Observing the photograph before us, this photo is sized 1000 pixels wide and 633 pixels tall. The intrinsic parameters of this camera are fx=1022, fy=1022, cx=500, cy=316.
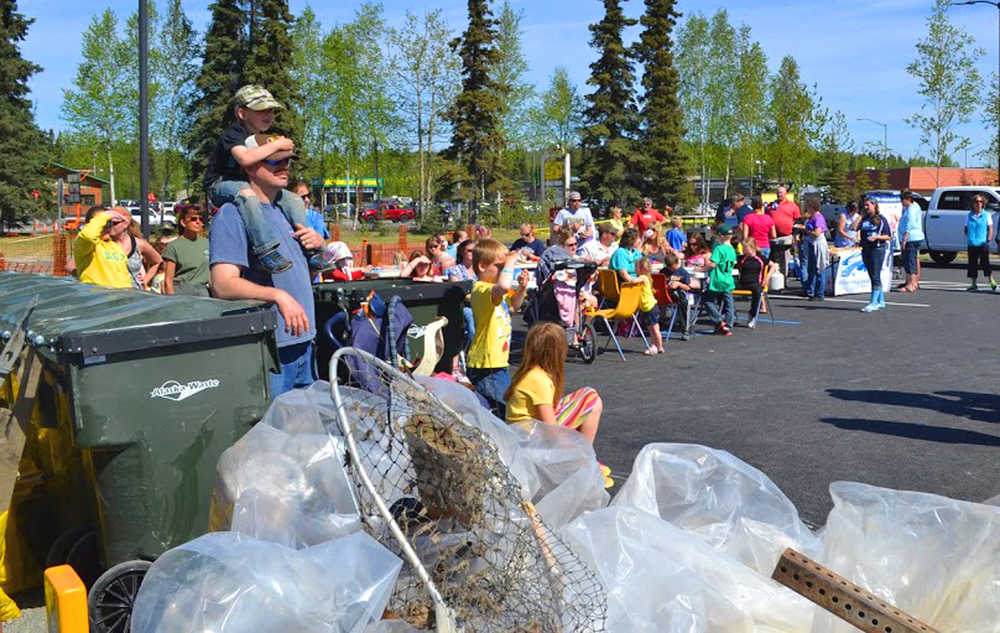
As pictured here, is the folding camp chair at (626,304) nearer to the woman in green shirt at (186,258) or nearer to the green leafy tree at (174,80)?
the woman in green shirt at (186,258)

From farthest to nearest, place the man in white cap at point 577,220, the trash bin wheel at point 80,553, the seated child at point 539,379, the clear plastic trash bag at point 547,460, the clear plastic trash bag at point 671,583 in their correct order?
the man in white cap at point 577,220
the seated child at point 539,379
the trash bin wheel at point 80,553
the clear plastic trash bag at point 547,460
the clear plastic trash bag at point 671,583

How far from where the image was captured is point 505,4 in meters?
55.0

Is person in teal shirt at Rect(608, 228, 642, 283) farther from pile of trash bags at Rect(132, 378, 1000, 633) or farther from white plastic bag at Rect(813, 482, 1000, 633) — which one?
white plastic bag at Rect(813, 482, 1000, 633)

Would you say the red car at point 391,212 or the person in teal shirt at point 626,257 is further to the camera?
the red car at point 391,212

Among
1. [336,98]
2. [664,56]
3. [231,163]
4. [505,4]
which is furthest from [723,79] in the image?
[231,163]

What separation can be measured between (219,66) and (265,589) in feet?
152

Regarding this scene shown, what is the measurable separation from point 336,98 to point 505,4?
38.1ft

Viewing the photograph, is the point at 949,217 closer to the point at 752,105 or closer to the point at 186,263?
the point at 186,263

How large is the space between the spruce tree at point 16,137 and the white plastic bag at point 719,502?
45258mm

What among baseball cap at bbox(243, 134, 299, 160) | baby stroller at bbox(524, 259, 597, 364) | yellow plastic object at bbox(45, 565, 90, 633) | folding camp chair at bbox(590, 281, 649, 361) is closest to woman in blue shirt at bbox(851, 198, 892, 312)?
folding camp chair at bbox(590, 281, 649, 361)

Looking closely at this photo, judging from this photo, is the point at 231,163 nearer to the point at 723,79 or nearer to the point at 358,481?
the point at 358,481

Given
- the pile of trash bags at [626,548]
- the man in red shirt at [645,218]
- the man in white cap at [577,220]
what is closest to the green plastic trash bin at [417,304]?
the pile of trash bags at [626,548]

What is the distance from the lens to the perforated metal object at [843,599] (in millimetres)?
2984

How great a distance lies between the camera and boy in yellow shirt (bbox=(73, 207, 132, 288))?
700 centimetres
